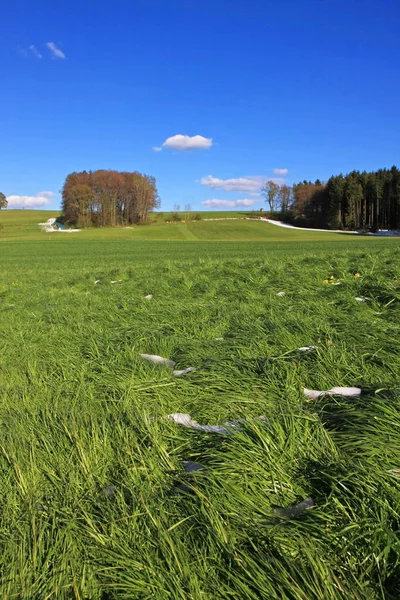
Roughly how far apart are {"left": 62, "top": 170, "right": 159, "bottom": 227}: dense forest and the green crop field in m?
97.8

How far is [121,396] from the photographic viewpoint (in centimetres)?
307

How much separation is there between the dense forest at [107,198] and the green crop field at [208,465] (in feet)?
321

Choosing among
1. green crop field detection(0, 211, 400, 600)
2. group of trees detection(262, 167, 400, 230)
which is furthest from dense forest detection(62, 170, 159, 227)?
green crop field detection(0, 211, 400, 600)

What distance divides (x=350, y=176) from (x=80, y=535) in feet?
364

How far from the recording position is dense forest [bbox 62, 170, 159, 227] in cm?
9588

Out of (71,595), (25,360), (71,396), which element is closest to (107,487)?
(71,595)

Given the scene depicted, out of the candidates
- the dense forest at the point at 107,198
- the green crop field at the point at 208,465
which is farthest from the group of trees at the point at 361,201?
the green crop field at the point at 208,465

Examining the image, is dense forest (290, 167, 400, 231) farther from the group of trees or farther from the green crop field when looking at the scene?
the green crop field

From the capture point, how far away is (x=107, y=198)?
98562 mm

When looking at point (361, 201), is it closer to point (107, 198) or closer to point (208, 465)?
point (107, 198)

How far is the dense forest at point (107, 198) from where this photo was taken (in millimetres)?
95875

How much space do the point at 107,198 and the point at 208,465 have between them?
103 meters

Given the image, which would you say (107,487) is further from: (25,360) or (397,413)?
(25,360)

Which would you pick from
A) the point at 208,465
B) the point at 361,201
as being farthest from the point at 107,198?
the point at 208,465
